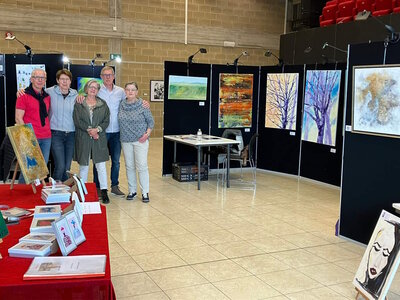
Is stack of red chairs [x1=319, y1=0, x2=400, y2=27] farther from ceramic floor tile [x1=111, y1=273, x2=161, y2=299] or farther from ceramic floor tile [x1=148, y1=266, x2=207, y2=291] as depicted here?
ceramic floor tile [x1=111, y1=273, x2=161, y2=299]

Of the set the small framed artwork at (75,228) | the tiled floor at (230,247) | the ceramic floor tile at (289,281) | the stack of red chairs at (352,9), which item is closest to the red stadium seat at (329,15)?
the stack of red chairs at (352,9)

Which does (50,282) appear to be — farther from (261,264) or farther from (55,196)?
(261,264)

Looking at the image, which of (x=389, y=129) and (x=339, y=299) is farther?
(x=389, y=129)

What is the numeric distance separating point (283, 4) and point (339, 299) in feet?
44.1

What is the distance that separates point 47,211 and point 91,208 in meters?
0.32

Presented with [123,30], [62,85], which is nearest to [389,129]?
[62,85]

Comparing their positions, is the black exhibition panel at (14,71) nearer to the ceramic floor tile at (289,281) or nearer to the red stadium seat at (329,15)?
the ceramic floor tile at (289,281)

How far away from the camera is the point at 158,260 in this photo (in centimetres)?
410

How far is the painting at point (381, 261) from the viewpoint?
2.96 m

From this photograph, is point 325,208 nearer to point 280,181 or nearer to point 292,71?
point 280,181

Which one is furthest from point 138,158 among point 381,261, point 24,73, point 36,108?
point 381,261

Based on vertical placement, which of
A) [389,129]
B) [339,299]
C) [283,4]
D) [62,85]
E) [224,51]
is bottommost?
[339,299]

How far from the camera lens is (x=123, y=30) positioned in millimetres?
12719

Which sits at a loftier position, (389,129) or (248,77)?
(248,77)
